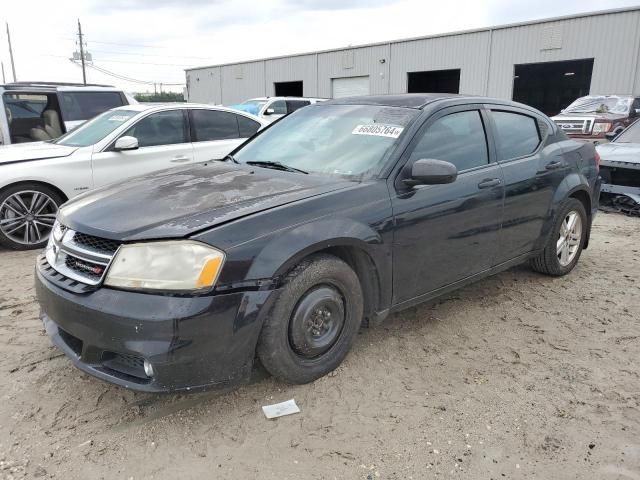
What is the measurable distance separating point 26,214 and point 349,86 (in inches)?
1068

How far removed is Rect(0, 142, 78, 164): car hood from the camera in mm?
5656

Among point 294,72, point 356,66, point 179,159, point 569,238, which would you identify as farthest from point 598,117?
point 294,72

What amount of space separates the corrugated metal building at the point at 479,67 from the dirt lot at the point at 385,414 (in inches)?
834

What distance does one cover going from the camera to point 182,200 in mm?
2900

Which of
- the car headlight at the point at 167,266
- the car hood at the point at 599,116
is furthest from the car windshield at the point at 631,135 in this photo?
the car headlight at the point at 167,266

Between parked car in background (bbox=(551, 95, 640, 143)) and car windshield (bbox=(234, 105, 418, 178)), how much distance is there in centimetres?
996

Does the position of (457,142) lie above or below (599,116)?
above

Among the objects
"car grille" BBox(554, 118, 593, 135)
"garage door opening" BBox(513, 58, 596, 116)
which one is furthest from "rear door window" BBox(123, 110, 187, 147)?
"garage door opening" BBox(513, 58, 596, 116)

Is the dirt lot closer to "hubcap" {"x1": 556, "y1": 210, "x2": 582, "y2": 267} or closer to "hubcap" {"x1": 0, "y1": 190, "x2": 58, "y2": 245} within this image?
"hubcap" {"x1": 556, "y1": 210, "x2": 582, "y2": 267}

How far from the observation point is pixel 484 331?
147 inches

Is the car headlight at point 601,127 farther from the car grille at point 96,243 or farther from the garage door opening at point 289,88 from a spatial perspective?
the garage door opening at point 289,88

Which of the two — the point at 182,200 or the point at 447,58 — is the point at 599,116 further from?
the point at 447,58

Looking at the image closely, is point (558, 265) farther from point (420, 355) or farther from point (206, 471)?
point (206, 471)

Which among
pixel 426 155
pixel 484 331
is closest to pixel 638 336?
pixel 484 331
